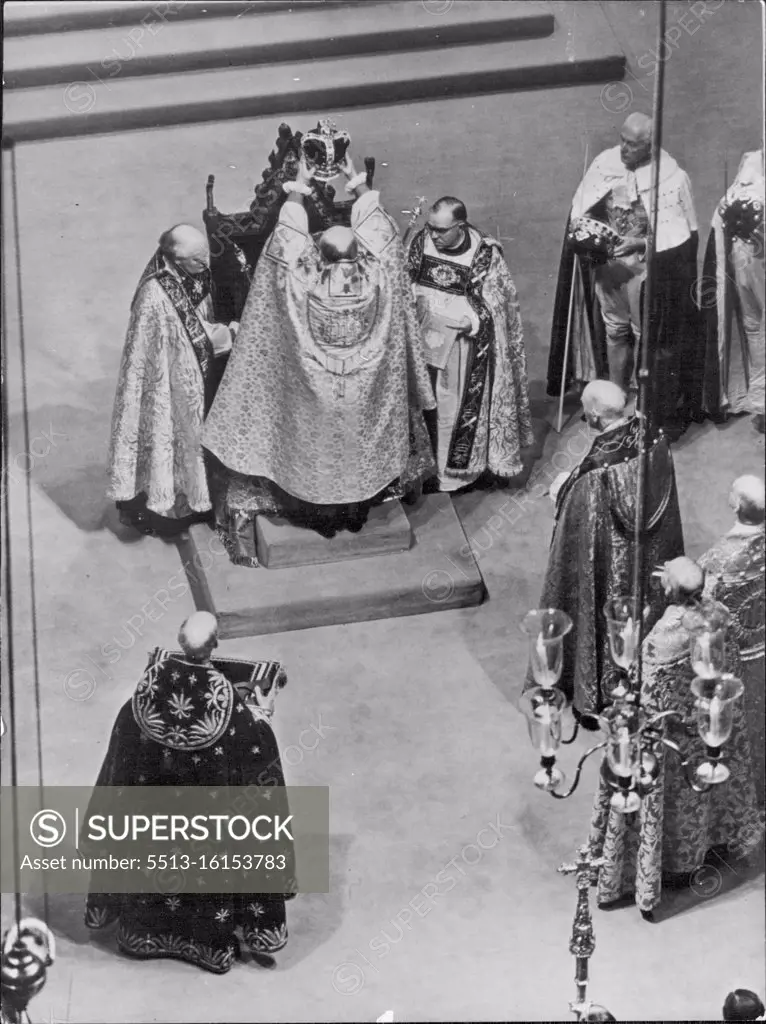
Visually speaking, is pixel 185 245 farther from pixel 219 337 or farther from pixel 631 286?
pixel 631 286

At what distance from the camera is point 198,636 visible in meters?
12.3

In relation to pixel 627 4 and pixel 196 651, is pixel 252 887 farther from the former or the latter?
pixel 627 4

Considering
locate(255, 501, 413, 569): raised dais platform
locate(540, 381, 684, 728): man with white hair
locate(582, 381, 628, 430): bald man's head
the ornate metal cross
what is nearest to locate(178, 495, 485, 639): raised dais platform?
locate(255, 501, 413, 569): raised dais platform

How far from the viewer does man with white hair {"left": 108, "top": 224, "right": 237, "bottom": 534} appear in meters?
12.8

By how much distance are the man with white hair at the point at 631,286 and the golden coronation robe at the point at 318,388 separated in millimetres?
874

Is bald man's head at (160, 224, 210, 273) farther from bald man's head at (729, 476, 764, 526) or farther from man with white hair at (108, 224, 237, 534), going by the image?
bald man's head at (729, 476, 764, 526)

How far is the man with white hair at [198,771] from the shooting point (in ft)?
40.4

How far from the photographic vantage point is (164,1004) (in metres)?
12.8

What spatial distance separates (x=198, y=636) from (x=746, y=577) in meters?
2.78

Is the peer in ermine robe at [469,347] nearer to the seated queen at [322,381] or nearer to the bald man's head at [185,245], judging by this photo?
the seated queen at [322,381]

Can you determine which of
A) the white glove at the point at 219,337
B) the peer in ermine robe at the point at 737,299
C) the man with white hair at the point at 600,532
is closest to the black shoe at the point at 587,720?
the man with white hair at the point at 600,532

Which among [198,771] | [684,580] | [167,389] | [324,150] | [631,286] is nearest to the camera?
[684,580]

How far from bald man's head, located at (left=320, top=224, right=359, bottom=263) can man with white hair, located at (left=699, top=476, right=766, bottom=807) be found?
232 cm

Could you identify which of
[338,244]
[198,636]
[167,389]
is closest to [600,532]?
[338,244]
